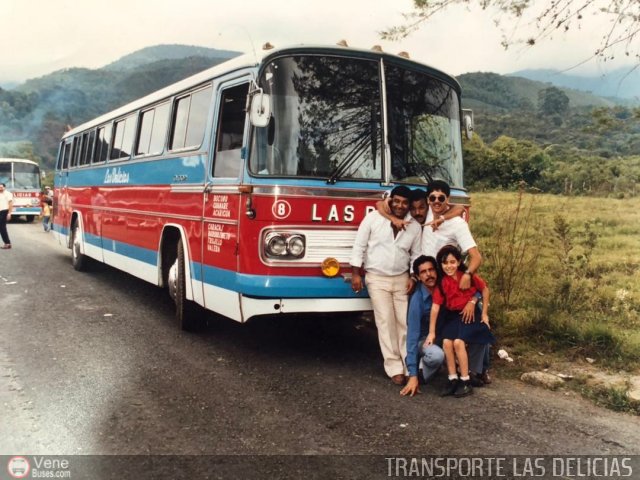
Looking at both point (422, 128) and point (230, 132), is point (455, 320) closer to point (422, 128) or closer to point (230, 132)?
point (422, 128)

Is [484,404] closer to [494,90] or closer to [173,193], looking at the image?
[173,193]

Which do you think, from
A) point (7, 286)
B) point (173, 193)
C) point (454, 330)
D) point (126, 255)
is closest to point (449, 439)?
point (454, 330)

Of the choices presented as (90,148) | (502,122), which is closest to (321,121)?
(90,148)

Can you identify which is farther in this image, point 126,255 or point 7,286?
point 7,286

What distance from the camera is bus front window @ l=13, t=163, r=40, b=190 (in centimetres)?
3089

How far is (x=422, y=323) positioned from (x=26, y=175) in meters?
29.7

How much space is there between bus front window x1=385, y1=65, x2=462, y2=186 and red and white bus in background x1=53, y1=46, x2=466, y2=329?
1 centimetres

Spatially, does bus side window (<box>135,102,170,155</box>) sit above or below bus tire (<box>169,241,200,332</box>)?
above

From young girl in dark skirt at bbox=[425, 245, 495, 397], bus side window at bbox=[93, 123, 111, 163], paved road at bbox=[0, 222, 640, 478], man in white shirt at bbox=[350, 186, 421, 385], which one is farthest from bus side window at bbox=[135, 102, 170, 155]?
young girl in dark skirt at bbox=[425, 245, 495, 397]

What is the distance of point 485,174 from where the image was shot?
17422mm

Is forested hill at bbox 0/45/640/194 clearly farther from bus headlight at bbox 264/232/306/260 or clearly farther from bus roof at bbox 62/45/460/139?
bus headlight at bbox 264/232/306/260

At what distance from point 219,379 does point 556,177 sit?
25435 millimetres

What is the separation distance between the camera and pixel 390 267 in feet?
18.7

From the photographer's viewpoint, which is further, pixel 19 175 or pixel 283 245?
pixel 19 175
